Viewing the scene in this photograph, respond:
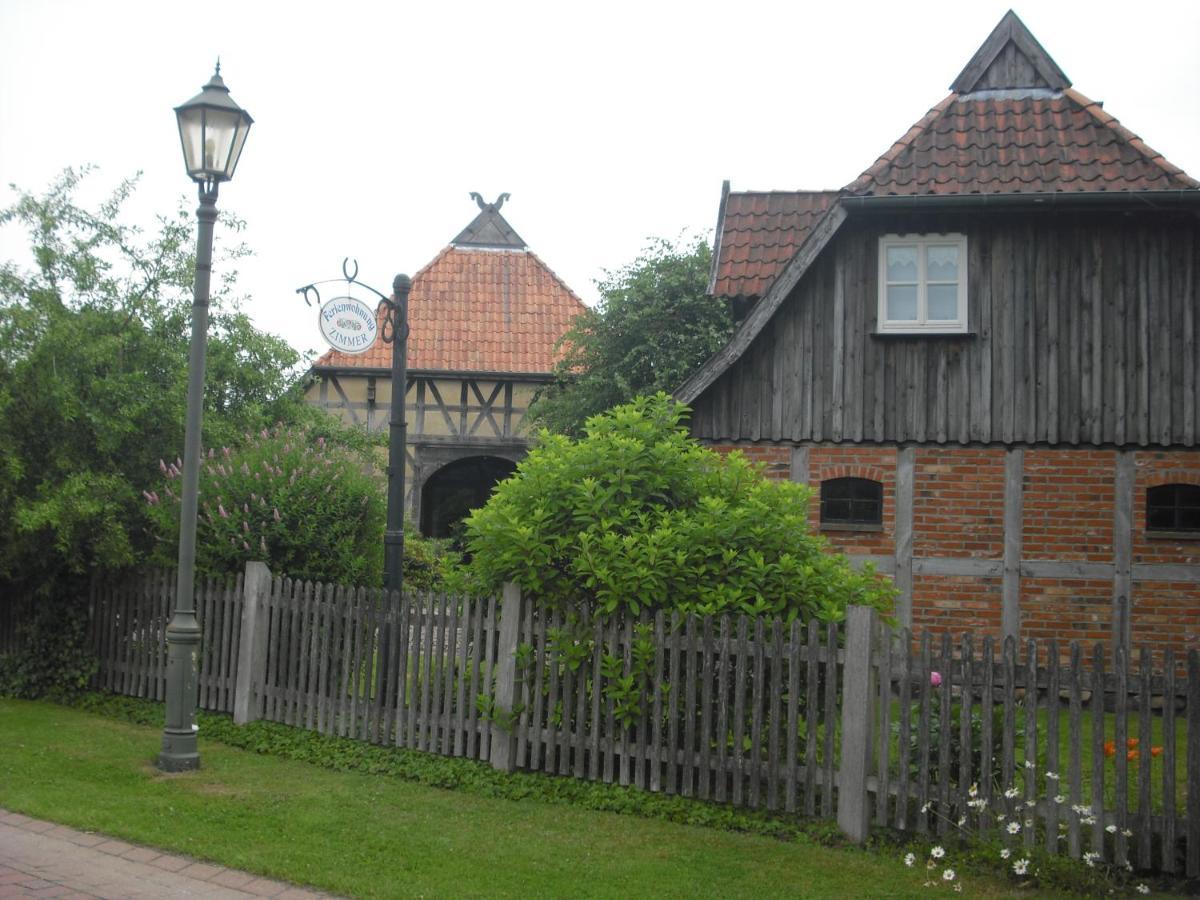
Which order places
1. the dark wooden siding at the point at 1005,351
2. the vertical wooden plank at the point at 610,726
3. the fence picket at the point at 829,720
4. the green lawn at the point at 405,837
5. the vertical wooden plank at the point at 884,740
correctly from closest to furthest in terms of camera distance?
the green lawn at the point at 405,837, the vertical wooden plank at the point at 884,740, the fence picket at the point at 829,720, the vertical wooden plank at the point at 610,726, the dark wooden siding at the point at 1005,351

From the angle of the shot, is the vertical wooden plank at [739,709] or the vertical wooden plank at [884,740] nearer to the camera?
the vertical wooden plank at [884,740]

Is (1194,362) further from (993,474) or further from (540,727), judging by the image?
(540,727)

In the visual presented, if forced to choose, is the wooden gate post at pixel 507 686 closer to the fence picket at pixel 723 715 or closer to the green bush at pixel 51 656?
the fence picket at pixel 723 715

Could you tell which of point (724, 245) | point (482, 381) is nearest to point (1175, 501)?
point (724, 245)

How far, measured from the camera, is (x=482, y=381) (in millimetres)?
24516

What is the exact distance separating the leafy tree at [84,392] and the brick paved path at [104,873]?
166 inches

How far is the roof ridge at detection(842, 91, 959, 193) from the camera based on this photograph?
11883 mm

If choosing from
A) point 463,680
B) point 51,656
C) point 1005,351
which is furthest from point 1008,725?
point 51,656

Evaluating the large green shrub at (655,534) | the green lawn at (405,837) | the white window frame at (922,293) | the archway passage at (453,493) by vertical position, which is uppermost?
the white window frame at (922,293)

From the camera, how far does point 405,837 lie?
639 centimetres

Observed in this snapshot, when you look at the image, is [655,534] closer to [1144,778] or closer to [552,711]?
[552,711]

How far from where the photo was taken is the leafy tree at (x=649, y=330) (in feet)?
55.9

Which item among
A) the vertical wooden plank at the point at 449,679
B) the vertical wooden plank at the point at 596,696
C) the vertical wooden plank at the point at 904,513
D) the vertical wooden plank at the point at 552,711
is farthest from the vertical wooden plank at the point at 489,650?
the vertical wooden plank at the point at 904,513

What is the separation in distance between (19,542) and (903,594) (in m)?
8.53
